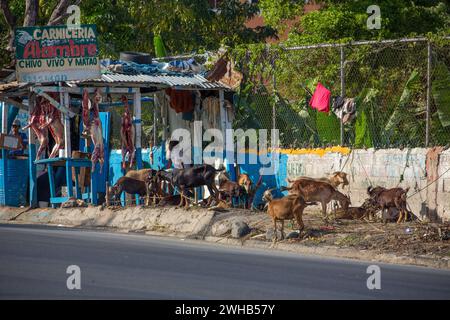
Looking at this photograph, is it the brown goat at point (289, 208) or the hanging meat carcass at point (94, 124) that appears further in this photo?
the hanging meat carcass at point (94, 124)

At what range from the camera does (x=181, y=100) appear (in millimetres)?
22922

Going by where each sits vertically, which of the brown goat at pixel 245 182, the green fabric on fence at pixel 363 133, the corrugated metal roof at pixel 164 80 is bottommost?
the brown goat at pixel 245 182

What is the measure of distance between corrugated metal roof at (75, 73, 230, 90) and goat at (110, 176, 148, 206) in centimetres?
217

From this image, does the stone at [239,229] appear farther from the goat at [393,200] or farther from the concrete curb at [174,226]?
the goat at [393,200]

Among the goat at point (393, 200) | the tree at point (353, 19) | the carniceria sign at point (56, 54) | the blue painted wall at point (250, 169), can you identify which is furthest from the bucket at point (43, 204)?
the tree at point (353, 19)

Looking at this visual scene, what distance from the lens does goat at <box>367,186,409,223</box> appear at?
17438mm

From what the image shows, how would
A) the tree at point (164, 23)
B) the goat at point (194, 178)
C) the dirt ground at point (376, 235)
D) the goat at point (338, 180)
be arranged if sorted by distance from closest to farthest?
the dirt ground at point (376, 235) < the goat at point (338, 180) < the goat at point (194, 178) < the tree at point (164, 23)

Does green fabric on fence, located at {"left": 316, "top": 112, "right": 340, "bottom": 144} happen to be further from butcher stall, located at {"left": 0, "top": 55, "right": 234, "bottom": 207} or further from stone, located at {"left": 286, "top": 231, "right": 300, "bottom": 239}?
stone, located at {"left": 286, "top": 231, "right": 300, "bottom": 239}

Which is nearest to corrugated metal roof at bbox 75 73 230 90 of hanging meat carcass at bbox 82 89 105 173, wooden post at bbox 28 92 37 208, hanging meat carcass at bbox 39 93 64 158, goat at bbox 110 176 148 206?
hanging meat carcass at bbox 82 89 105 173

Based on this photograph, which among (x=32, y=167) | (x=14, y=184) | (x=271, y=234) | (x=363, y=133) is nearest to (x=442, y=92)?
(x=363, y=133)

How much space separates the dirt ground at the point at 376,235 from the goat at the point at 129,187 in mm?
3335

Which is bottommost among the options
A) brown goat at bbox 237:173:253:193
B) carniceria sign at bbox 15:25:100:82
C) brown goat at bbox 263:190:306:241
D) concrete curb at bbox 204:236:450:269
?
concrete curb at bbox 204:236:450:269

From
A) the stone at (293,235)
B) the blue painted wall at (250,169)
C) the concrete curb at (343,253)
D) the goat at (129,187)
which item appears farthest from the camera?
the blue painted wall at (250,169)

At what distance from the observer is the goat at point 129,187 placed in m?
20.3
